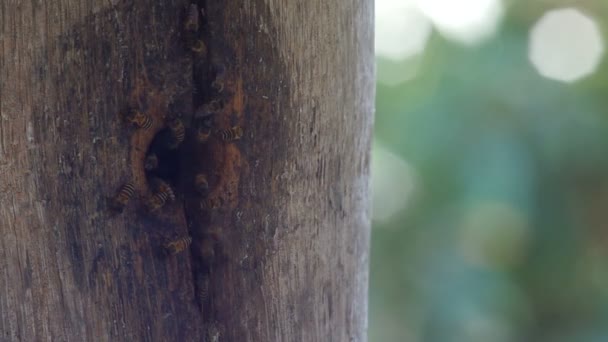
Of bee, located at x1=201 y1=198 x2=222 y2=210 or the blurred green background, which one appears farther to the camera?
the blurred green background

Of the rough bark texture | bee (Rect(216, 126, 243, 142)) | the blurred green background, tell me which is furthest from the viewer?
the blurred green background

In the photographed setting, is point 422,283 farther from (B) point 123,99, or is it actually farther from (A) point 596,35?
(B) point 123,99

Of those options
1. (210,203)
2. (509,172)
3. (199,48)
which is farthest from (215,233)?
(509,172)

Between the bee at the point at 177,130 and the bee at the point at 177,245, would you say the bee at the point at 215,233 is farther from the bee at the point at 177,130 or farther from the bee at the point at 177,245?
the bee at the point at 177,130

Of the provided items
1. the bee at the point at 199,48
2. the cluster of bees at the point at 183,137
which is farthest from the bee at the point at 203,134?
the bee at the point at 199,48

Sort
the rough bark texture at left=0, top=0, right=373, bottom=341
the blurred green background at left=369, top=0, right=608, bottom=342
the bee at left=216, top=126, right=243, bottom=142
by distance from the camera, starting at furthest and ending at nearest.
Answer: the blurred green background at left=369, top=0, right=608, bottom=342 < the bee at left=216, top=126, right=243, bottom=142 < the rough bark texture at left=0, top=0, right=373, bottom=341

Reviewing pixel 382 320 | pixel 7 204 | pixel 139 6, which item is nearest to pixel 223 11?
pixel 139 6

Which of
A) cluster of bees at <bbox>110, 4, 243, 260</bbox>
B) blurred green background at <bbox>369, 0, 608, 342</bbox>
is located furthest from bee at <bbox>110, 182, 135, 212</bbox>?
blurred green background at <bbox>369, 0, 608, 342</bbox>

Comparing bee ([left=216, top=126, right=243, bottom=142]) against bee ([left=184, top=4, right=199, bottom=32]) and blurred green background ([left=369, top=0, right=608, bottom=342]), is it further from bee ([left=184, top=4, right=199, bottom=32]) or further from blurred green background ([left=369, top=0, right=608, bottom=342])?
blurred green background ([left=369, top=0, right=608, bottom=342])
